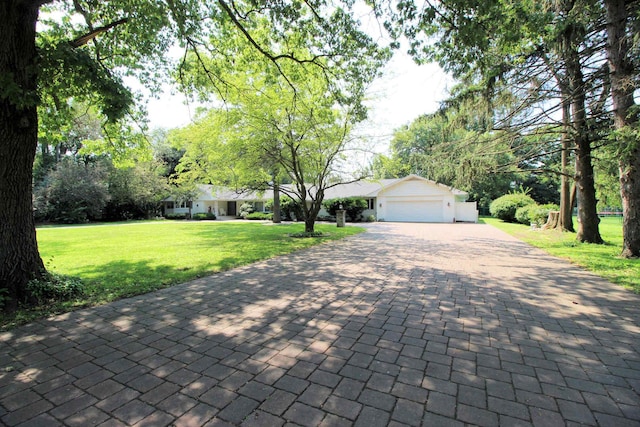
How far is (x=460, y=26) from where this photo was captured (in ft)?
16.6

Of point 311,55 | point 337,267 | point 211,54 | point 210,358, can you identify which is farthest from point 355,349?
point 211,54

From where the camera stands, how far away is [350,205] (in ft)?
87.8

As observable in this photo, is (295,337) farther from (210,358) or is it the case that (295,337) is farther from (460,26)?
(460,26)

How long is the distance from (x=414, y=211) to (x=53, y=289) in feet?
83.8

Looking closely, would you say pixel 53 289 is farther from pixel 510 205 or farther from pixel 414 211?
pixel 510 205

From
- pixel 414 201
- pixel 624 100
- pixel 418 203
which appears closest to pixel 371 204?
pixel 414 201

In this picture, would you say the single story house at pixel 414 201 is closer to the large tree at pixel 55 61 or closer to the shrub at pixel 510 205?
the shrub at pixel 510 205

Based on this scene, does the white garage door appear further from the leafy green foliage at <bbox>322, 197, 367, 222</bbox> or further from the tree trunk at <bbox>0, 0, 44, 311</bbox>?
the tree trunk at <bbox>0, 0, 44, 311</bbox>

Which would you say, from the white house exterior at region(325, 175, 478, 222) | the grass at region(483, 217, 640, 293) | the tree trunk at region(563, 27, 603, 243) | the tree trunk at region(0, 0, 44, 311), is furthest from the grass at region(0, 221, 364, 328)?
the white house exterior at region(325, 175, 478, 222)

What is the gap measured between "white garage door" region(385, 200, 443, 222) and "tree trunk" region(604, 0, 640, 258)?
1814cm

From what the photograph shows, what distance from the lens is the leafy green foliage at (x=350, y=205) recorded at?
2675 cm

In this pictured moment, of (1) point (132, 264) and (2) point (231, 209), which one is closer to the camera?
(1) point (132, 264)

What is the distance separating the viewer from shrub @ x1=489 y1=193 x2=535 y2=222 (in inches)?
931

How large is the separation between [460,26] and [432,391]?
5.58m
